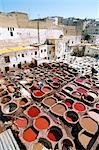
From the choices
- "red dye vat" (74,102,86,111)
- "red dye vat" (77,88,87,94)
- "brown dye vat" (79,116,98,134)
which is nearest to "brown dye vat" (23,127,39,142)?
"brown dye vat" (79,116,98,134)

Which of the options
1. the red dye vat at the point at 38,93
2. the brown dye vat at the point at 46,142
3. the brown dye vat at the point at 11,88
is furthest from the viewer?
the brown dye vat at the point at 11,88

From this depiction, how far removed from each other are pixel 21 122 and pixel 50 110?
305cm

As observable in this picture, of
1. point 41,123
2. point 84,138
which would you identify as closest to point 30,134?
point 41,123

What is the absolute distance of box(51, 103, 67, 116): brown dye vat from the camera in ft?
41.6

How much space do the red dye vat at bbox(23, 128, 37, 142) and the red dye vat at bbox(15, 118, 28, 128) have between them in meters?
0.71

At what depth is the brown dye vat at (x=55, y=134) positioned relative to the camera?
10105 millimetres

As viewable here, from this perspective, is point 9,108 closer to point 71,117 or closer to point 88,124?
point 71,117

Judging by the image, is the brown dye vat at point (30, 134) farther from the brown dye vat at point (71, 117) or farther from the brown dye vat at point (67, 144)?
the brown dye vat at point (71, 117)

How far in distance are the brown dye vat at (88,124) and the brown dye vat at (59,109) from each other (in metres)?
2.07

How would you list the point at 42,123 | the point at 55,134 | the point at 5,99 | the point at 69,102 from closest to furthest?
the point at 55,134 < the point at 42,123 < the point at 5,99 < the point at 69,102

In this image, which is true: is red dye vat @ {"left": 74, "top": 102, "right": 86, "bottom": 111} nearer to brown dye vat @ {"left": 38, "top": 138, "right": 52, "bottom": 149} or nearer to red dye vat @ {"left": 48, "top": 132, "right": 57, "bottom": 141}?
red dye vat @ {"left": 48, "top": 132, "right": 57, "bottom": 141}

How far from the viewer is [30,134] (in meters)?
10.2

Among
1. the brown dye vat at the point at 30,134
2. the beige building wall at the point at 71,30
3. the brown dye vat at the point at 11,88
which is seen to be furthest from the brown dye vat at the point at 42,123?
the beige building wall at the point at 71,30

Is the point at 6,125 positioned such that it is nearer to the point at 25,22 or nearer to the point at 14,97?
the point at 14,97
